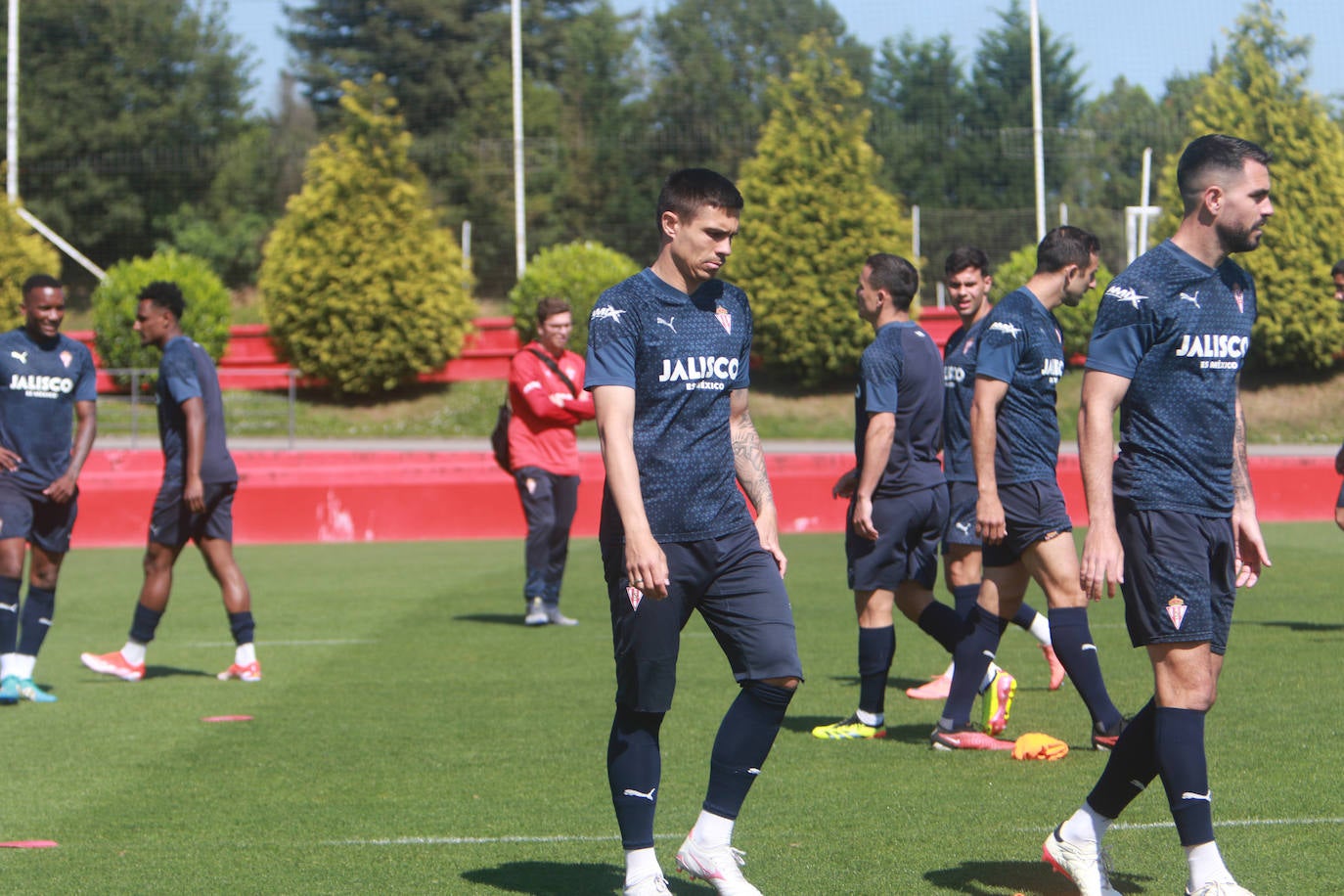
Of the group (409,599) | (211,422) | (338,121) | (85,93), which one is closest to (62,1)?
(85,93)

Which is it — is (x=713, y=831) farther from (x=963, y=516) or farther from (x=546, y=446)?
(x=546, y=446)

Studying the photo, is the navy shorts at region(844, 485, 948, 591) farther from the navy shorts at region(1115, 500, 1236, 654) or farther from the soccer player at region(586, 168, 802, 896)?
the navy shorts at region(1115, 500, 1236, 654)

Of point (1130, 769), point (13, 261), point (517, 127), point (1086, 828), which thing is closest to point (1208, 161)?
point (1130, 769)

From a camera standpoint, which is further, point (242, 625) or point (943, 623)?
point (242, 625)

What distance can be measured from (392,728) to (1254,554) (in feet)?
13.7

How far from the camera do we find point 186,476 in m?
8.38

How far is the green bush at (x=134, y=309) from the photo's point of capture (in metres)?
31.8

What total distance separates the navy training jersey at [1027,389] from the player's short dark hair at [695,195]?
2024mm

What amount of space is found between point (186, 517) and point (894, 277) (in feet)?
13.5

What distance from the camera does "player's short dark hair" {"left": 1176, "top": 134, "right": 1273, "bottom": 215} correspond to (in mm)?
4348

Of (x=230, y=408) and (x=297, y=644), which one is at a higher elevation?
(x=230, y=408)

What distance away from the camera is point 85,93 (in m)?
47.2

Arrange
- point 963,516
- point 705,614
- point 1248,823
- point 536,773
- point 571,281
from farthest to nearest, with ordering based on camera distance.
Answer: point 571,281, point 963,516, point 536,773, point 1248,823, point 705,614

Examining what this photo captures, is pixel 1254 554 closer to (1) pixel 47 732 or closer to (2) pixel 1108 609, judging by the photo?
(1) pixel 47 732
